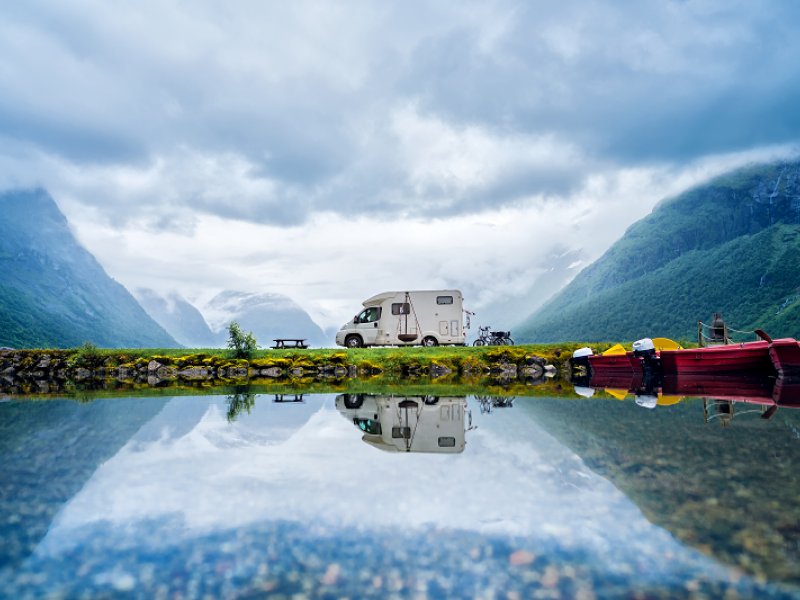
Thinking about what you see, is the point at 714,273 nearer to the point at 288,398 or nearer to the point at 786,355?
the point at 786,355

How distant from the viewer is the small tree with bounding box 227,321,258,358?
75.4 feet

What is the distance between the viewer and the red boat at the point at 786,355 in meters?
15.6

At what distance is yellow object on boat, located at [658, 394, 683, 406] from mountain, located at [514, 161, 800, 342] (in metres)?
112

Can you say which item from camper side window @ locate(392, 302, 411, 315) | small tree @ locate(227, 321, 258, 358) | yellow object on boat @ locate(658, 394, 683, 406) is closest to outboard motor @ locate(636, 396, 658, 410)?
yellow object on boat @ locate(658, 394, 683, 406)

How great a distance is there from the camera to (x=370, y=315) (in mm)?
26609

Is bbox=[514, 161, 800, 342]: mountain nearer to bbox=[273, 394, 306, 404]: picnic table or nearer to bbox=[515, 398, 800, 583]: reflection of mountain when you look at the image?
bbox=[515, 398, 800, 583]: reflection of mountain

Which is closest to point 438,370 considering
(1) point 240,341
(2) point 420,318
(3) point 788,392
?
(2) point 420,318

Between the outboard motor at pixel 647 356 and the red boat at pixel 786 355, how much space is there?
12.1ft

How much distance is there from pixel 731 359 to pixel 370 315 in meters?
16.8

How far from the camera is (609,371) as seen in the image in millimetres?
21000

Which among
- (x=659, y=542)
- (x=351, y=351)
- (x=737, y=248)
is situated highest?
(x=737, y=248)

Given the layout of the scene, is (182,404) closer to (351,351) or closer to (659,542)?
(659,542)

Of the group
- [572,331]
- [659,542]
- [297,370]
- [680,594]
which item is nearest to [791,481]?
[659,542]

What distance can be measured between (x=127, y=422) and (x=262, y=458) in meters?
4.18
